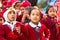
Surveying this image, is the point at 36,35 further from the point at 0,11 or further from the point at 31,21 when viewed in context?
the point at 0,11

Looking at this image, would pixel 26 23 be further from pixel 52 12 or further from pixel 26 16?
pixel 52 12

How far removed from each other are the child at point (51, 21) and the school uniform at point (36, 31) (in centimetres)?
3

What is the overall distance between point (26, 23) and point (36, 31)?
6cm

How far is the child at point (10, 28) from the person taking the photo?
83 centimetres

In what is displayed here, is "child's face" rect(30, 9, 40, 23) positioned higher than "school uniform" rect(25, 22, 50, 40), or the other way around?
"child's face" rect(30, 9, 40, 23)

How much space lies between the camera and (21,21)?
0.89 meters

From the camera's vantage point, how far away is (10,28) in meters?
0.86

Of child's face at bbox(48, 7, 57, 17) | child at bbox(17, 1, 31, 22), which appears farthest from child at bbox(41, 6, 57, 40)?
child at bbox(17, 1, 31, 22)

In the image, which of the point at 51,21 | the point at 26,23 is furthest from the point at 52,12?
the point at 26,23

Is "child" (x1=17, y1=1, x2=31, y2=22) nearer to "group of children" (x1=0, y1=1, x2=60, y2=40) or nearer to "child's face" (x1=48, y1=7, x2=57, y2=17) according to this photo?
"group of children" (x1=0, y1=1, x2=60, y2=40)

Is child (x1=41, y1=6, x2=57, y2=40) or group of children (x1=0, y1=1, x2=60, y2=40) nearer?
group of children (x1=0, y1=1, x2=60, y2=40)

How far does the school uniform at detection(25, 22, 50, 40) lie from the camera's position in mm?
885

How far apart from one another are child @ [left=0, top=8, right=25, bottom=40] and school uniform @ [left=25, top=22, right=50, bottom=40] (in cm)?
4

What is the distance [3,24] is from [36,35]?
0.54ft
